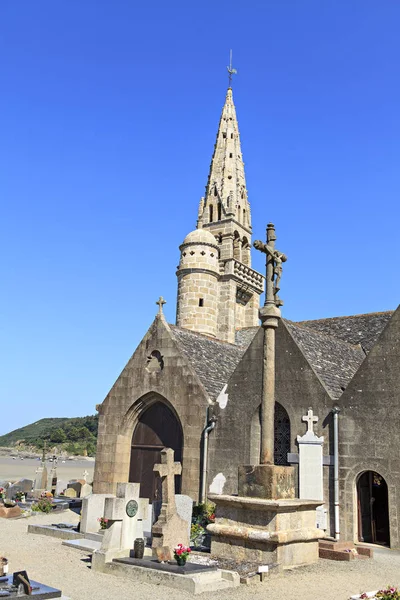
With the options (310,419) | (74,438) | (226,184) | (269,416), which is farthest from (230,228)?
(74,438)

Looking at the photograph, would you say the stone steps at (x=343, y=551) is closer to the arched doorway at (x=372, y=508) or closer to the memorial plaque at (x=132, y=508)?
the arched doorway at (x=372, y=508)

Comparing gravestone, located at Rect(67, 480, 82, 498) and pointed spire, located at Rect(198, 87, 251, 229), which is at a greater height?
pointed spire, located at Rect(198, 87, 251, 229)

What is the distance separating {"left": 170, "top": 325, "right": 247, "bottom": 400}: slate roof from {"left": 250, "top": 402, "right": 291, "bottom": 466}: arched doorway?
2214 millimetres

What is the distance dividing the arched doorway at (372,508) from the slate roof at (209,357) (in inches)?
223

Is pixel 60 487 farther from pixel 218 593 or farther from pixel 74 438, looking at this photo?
pixel 74 438

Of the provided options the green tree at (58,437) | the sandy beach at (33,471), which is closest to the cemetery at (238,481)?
the sandy beach at (33,471)

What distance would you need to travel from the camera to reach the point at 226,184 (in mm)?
41906

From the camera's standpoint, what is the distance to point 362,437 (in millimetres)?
14773

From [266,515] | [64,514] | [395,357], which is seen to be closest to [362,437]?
[395,357]

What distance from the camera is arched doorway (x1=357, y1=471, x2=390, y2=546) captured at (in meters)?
14.7

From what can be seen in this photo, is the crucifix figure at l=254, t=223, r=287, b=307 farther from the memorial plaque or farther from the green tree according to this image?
the green tree

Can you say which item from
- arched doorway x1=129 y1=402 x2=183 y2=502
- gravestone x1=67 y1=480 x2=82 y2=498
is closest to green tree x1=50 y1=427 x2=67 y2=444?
gravestone x1=67 y1=480 x2=82 y2=498

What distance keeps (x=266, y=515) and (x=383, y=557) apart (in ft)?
13.2

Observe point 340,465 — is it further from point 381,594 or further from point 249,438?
point 381,594
